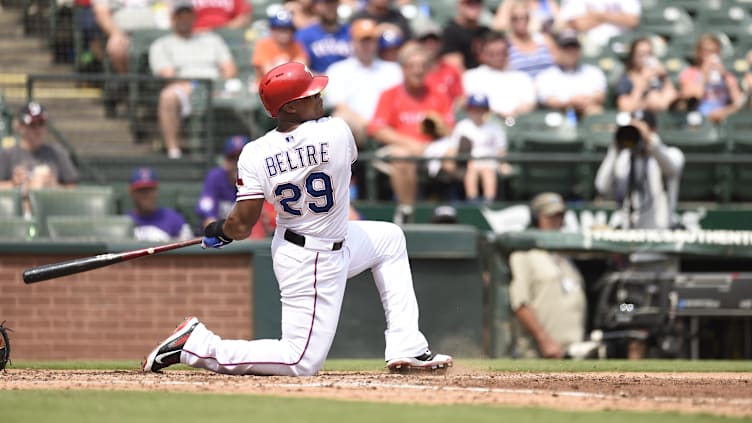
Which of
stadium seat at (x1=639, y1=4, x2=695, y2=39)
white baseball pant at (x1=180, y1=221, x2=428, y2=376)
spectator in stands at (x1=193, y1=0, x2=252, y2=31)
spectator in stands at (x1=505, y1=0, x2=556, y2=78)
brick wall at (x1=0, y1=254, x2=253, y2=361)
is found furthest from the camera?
stadium seat at (x1=639, y1=4, x2=695, y2=39)

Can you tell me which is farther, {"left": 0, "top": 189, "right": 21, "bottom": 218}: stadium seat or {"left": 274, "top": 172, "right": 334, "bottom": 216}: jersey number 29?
{"left": 0, "top": 189, "right": 21, "bottom": 218}: stadium seat

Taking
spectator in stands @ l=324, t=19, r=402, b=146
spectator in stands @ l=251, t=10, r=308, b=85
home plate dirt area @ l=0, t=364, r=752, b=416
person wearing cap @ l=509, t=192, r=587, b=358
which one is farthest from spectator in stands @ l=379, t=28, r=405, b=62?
home plate dirt area @ l=0, t=364, r=752, b=416

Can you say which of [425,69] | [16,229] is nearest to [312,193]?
[16,229]

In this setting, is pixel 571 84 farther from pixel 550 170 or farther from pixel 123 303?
pixel 123 303

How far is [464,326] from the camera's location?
10.2 m

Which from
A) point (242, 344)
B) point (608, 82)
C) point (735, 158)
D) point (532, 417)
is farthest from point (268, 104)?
point (608, 82)

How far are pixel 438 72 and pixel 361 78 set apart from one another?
2.77 ft

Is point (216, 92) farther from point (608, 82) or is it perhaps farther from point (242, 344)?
point (242, 344)

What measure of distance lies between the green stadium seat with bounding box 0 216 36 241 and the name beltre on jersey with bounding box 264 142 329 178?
14.2ft

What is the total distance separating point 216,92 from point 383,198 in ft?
6.28

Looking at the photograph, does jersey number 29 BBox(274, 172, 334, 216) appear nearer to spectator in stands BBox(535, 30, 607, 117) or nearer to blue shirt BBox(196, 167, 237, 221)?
blue shirt BBox(196, 167, 237, 221)

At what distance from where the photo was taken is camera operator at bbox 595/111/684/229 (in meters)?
10.7

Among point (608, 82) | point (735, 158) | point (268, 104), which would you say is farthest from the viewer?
point (608, 82)

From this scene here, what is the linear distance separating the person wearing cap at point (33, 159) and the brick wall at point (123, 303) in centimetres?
99
